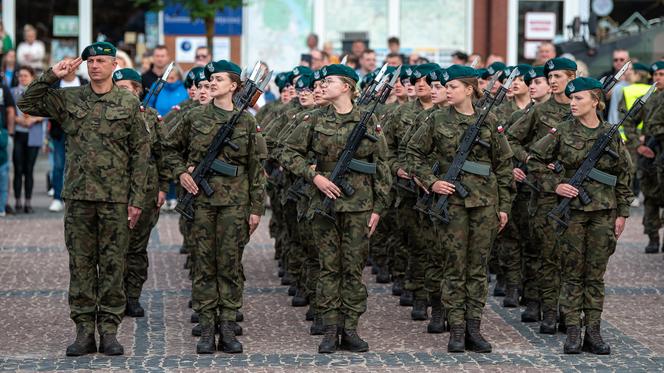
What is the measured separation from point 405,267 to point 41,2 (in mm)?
17483

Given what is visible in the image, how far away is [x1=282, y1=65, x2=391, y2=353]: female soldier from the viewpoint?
9.70 metres

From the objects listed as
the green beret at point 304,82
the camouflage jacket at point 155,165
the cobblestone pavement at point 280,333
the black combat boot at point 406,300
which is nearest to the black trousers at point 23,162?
the cobblestone pavement at point 280,333

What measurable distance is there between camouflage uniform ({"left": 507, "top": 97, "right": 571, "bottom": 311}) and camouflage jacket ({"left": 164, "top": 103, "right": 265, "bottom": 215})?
7.08ft

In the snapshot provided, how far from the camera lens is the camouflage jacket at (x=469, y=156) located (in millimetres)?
9781

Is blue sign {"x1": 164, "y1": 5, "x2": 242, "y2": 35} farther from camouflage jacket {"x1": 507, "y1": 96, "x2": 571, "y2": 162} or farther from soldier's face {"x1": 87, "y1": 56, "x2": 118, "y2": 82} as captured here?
soldier's face {"x1": 87, "y1": 56, "x2": 118, "y2": 82}

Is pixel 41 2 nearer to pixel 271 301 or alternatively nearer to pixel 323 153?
pixel 271 301

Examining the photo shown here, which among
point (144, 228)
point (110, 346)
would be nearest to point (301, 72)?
point (144, 228)

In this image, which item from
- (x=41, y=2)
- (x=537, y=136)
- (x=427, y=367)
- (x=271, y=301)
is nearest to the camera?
(x=427, y=367)

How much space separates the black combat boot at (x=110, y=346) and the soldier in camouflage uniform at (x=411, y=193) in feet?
8.64

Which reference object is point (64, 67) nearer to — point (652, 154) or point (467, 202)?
point (467, 202)

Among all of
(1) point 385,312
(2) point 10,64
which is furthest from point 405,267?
(2) point 10,64

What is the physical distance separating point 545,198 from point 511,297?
1270mm

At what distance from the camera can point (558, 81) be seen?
1109 centimetres

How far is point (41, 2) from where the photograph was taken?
92.2 feet
